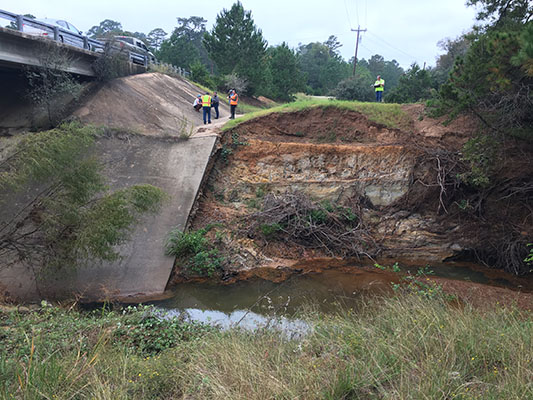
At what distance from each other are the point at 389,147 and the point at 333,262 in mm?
5262

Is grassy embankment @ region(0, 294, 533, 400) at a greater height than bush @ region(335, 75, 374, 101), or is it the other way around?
bush @ region(335, 75, 374, 101)

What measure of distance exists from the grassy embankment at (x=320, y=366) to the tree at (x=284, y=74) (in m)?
34.9

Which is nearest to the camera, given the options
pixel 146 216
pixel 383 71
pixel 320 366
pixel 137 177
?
pixel 320 366

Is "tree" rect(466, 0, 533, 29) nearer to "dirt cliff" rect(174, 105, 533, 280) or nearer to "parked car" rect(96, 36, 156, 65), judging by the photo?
"dirt cliff" rect(174, 105, 533, 280)

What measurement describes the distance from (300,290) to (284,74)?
101 feet

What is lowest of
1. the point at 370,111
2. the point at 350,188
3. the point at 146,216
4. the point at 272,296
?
the point at 272,296

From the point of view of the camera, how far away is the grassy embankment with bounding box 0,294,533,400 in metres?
3.64

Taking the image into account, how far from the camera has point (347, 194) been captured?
595 inches

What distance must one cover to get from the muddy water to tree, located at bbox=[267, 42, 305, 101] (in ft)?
92.2

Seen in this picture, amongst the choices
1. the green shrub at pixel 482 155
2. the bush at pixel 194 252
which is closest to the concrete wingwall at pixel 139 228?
the bush at pixel 194 252

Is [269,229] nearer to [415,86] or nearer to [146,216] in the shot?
[146,216]

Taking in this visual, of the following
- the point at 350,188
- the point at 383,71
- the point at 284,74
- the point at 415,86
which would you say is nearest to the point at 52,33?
the point at 350,188

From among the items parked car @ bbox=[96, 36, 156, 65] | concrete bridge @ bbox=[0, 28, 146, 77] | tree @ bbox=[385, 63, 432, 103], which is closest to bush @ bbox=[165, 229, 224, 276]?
concrete bridge @ bbox=[0, 28, 146, 77]

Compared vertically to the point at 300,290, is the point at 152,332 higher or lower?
higher
